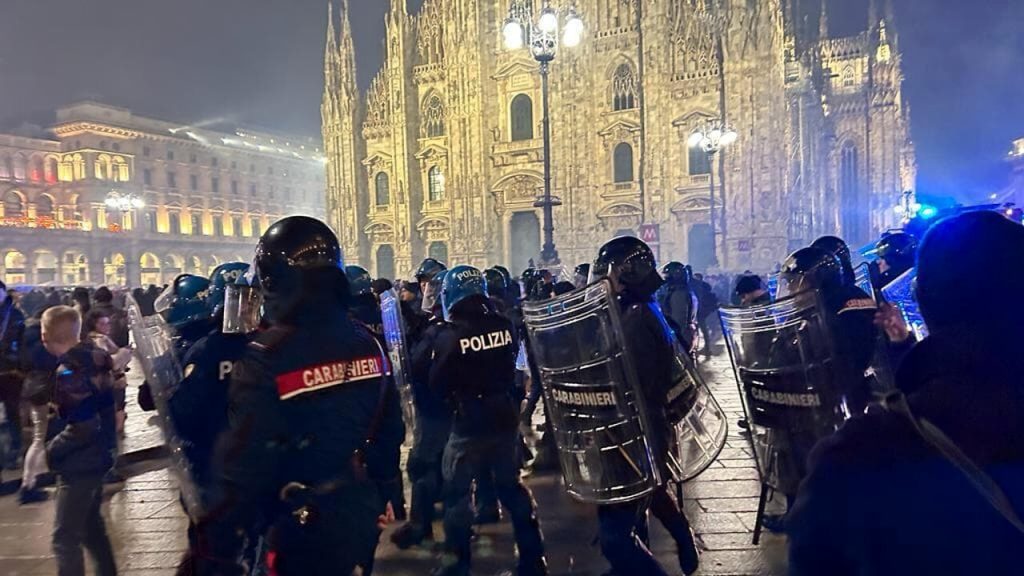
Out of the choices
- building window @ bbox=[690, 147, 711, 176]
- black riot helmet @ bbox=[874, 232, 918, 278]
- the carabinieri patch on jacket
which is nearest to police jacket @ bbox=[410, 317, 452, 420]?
the carabinieri patch on jacket

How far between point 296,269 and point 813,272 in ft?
10.9

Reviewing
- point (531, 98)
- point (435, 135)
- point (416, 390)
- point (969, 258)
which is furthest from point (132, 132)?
point (969, 258)

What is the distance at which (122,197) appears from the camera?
2013 inches

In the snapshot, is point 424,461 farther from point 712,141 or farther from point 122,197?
point 122,197

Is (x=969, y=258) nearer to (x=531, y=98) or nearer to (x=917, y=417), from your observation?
(x=917, y=417)

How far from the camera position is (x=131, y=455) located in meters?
8.00

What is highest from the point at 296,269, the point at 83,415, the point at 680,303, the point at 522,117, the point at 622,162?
the point at 522,117

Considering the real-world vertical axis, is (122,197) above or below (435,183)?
above

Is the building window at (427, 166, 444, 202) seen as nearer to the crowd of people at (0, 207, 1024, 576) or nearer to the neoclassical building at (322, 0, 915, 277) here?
the neoclassical building at (322, 0, 915, 277)

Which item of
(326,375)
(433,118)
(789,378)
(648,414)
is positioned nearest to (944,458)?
(326,375)

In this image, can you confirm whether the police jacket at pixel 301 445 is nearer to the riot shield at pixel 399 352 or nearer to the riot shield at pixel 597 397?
the riot shield at pixel 597 397

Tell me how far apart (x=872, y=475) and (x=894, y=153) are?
167ft

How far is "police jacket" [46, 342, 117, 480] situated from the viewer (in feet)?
13.0

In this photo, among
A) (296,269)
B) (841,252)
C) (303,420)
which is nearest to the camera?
(303,420)
